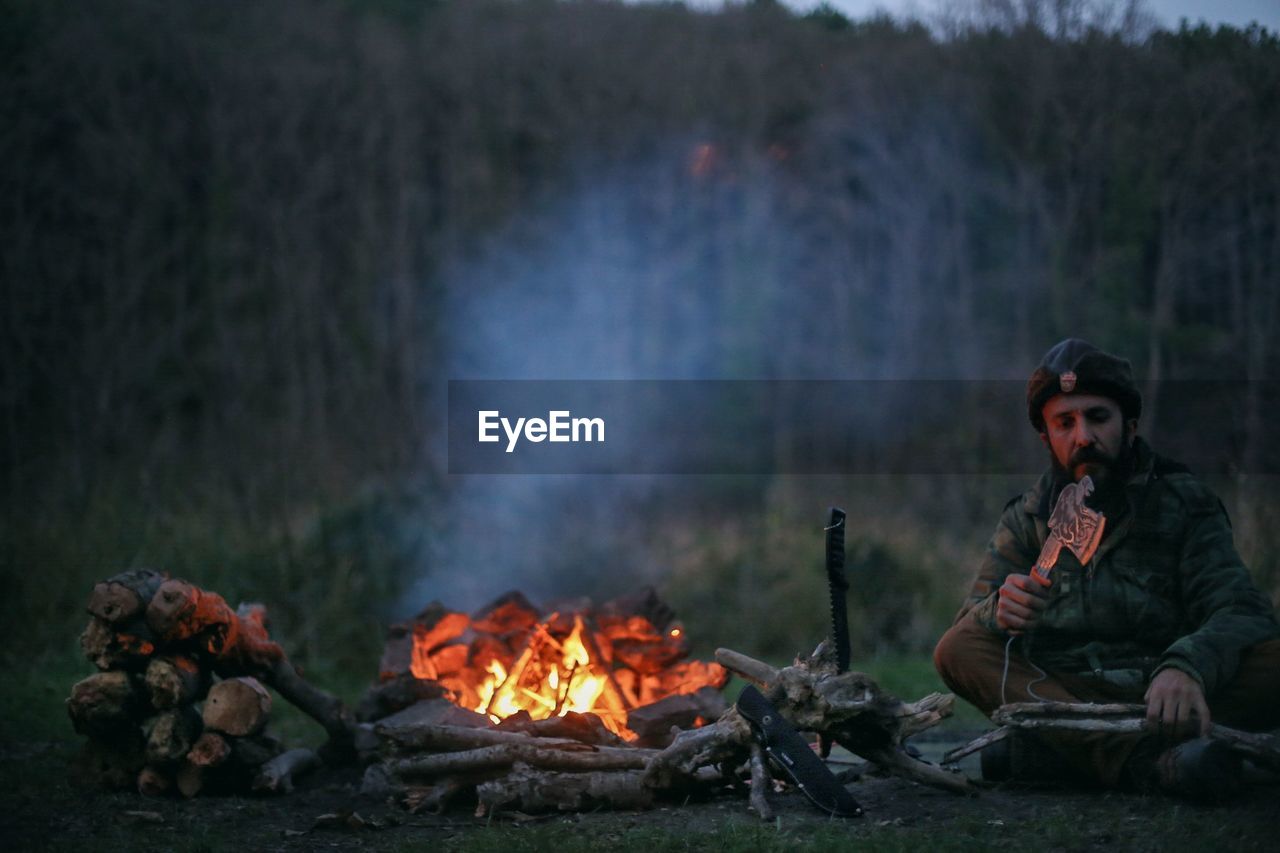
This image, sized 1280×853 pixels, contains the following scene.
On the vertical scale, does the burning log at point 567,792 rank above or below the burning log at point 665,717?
below

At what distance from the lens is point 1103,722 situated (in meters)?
3.35

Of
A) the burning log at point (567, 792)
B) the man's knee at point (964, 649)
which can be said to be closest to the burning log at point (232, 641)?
the burning log at point (567, 792)

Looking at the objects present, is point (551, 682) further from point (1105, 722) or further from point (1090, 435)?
point (1090, 435)

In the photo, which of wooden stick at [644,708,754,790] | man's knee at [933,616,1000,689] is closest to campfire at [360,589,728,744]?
wooden stick at [644,708,754,790]

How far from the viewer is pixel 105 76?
50.2ft

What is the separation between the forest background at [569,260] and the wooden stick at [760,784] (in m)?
4.71

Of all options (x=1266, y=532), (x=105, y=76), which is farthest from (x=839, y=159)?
(x=105, y=76)

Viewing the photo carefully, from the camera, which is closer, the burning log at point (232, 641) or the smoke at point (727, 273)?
the burning log at point (232, 641)

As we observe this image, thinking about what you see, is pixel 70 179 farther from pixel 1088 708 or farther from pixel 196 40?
pixel 1088 708

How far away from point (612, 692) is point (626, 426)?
905cm

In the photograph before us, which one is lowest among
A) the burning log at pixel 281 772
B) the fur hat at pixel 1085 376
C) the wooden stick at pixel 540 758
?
the burning log at pixel 281 772

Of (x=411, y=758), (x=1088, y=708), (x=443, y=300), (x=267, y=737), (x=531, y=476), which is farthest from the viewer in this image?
(x=443, y=300)

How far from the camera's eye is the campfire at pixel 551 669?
443 cm

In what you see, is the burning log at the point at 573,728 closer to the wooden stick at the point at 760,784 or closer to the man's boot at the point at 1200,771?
the wooden stick at the point at 760,784
